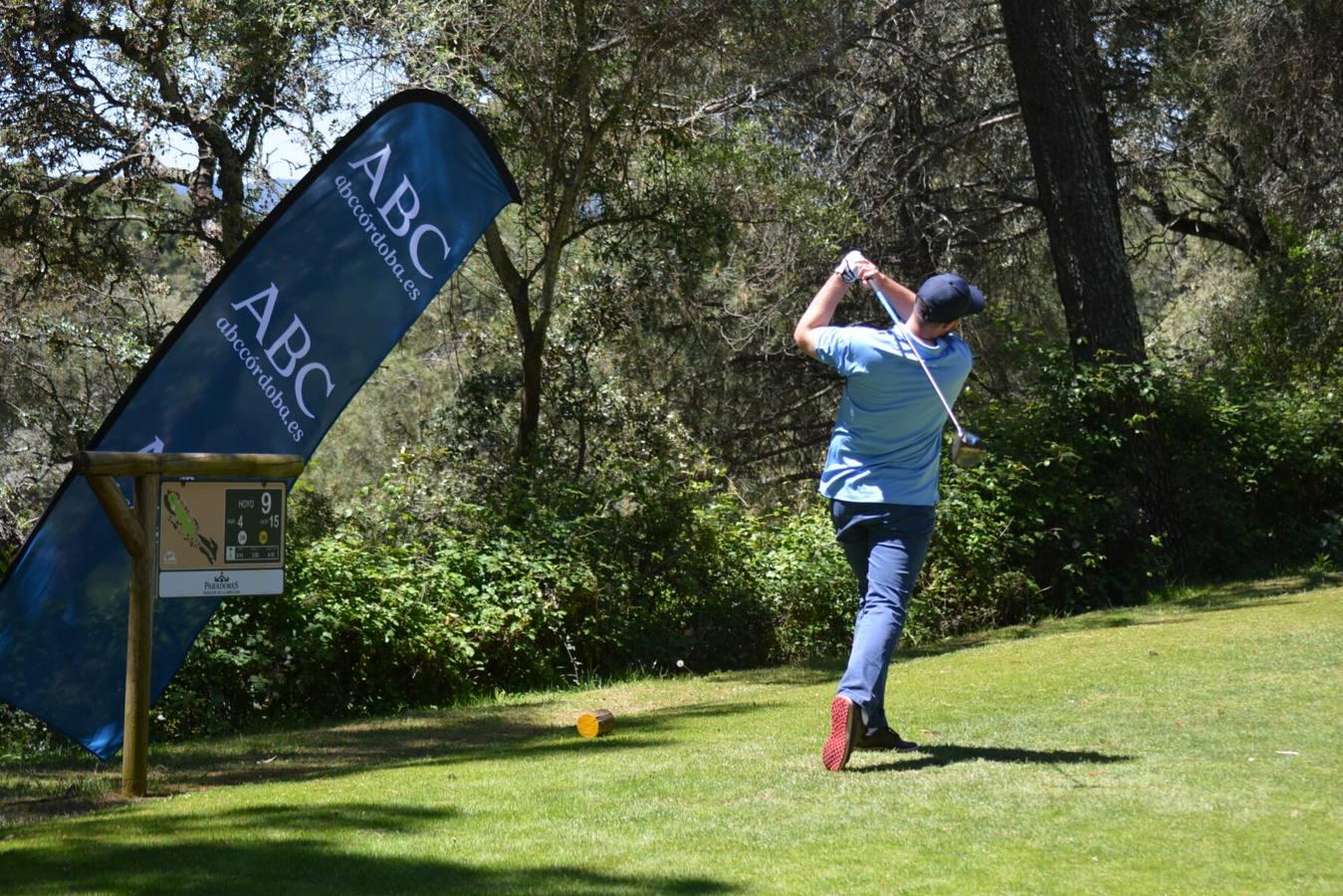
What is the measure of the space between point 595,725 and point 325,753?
4.70 ft

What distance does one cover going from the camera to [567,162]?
14.3 m

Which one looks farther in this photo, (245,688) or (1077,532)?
(1077,532)

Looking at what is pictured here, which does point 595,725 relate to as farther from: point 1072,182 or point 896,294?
point 1072,182

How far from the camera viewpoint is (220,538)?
21.5 feet

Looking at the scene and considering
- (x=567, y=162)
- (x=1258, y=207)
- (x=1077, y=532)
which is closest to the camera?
(x=1077, y=532)

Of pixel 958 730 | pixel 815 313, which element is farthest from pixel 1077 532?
pixel 815 313

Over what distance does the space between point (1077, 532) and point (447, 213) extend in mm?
7376

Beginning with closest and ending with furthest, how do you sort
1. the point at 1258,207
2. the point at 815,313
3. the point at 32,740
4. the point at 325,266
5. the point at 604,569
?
the point at 815,313 < the point at 325,266 < the point at 32,740 < the point at 604,569 < the point at 1258,207

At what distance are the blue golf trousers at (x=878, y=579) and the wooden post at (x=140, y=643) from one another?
2.98 meters

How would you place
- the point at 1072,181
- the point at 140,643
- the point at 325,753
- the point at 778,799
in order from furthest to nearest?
the point at 1072,181
the point at 325,753
the point at 140,643
the point at 778,799

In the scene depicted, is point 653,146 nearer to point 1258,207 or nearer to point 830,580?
point 830,580

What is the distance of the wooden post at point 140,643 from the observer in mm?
6188

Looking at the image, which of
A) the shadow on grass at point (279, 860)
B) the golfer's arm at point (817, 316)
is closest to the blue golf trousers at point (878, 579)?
the golfer's arm at point (817, 316)

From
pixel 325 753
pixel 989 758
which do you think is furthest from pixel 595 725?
pixel 989 758
